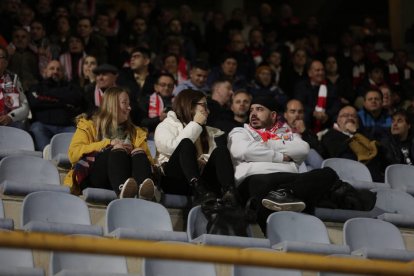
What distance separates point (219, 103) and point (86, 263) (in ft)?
11.4

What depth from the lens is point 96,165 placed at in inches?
249

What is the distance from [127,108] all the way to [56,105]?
5.43 feet

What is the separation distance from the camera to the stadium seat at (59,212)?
17.9 feet

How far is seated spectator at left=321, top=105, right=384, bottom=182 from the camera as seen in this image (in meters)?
8.46

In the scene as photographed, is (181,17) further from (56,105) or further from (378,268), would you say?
(378,268)

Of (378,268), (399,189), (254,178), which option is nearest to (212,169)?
(254,178)

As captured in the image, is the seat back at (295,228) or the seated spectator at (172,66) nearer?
the seat back at (295,228)

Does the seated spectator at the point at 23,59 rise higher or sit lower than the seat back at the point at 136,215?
higher

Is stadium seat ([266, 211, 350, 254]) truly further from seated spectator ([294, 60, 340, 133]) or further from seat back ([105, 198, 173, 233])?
seated spectator ([294, 60, 340, 133])

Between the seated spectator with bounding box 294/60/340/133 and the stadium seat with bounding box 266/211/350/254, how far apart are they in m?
3.37

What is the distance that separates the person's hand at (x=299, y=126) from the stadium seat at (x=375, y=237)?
219 cm

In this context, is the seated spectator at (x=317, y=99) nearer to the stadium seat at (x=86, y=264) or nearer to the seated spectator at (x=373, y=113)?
the seated spectator at (x=373, y=113)

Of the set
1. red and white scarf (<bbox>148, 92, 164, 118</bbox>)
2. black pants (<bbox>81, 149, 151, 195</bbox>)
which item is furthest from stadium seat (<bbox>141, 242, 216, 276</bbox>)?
red and white scarf (<bbox>148, 92, 164, 118</bbox>)

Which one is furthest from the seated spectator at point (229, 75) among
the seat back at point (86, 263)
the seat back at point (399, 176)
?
the seat back at point (86, 263)
